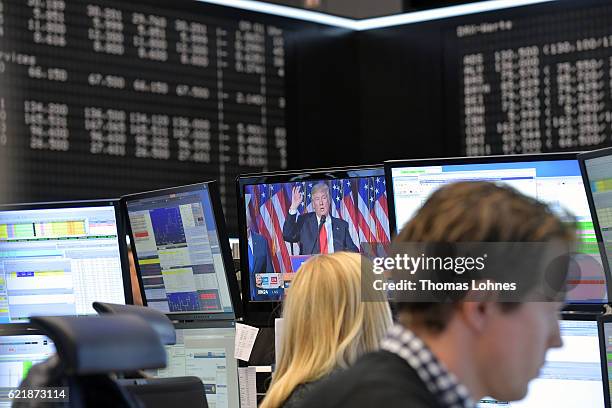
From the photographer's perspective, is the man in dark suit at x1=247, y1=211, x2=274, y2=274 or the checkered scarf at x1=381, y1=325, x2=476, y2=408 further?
the man in dark suit at x1=247, y1=211, x2=274, y2=274

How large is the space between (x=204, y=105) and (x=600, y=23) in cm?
187

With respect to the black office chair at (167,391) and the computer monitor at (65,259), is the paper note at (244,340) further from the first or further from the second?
the black office chair at (167,391)

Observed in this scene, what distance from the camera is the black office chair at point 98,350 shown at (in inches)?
39.1

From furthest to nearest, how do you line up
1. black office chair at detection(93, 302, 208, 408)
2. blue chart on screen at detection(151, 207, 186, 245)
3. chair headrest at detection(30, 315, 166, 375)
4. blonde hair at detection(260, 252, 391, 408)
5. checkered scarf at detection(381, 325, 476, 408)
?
blue chart on screen at detection(151, 207, 186, 245) → black office chair at detection(93, 302, 208, 408) → blonde hair at detection(260, 252, 391, 408) → checkered scarf at detection(381, 325, 476, 408) → chair headrest at detection(30, 315, 166, 375)

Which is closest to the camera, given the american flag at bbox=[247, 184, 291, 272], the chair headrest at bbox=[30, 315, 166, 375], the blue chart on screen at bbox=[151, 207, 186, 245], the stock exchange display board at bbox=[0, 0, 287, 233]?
the chair headrest at bbox=[30, 315, 166, 375]

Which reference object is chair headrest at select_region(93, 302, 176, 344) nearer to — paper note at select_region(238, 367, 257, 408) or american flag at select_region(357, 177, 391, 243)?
american flag at select_region(357, 177, 391, 243)

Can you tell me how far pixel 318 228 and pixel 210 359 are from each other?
1.60 feet

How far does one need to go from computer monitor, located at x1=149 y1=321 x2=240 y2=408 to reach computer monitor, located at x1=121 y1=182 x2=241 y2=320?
3 centimetres

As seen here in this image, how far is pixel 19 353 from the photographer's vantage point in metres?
2.94

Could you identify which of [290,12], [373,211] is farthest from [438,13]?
[373,211]

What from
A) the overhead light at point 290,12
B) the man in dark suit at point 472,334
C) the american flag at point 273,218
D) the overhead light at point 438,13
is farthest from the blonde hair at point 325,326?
the overhead light at point 438,13

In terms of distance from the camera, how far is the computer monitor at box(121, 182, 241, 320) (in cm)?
284

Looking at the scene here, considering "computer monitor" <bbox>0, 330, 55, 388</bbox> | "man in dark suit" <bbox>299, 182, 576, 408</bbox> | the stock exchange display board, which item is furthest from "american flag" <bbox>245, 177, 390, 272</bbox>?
the stock exchange display board

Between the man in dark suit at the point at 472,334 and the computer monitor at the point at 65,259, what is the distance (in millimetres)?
1883
